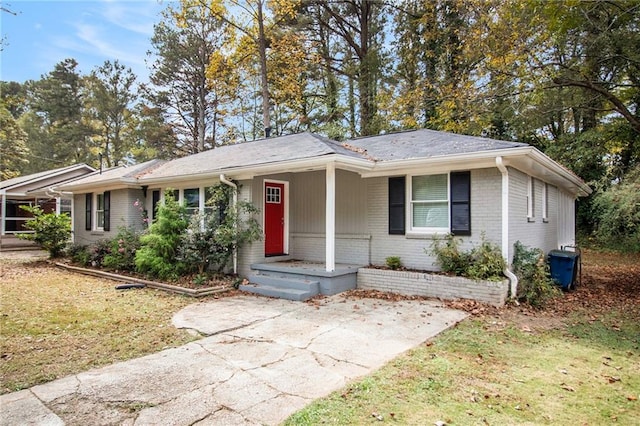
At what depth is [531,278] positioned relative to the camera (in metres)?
7.25

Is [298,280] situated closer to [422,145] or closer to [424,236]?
[424,236]

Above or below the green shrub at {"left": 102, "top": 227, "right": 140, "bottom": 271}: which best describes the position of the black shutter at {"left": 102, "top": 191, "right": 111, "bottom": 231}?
above

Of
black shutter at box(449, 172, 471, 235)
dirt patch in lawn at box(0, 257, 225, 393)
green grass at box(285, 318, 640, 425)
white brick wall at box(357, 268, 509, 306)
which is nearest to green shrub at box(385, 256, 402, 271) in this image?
white brick wall at box(357, 268, 509, 306)

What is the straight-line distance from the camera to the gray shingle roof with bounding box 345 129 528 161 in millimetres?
7375

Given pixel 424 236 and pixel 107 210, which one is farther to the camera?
pixel 107 210

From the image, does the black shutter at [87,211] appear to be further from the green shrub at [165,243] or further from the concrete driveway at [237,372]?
the concrete driveway at [237,372]

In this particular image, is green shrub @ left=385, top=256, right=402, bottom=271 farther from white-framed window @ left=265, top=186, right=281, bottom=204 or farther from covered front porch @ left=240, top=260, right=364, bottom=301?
white-framed window @ left=265, top=186, right=281, bottom=204

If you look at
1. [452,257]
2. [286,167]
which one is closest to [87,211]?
[286,167]

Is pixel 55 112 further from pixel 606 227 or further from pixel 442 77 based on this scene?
pixel 606 227

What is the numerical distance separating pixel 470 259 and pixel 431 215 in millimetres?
1284

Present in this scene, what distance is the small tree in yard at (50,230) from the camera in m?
13.6

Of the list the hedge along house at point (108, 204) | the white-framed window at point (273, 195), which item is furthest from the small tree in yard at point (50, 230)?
the white-framed window at point (273, 195)

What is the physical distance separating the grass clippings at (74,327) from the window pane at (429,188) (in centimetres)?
542

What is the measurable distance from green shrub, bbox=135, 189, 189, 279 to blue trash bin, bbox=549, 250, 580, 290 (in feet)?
29.5
